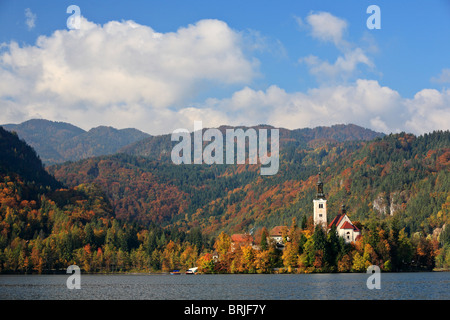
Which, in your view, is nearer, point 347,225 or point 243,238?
point 347,225

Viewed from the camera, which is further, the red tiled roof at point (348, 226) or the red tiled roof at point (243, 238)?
the red tiled roof at point (243, 238)

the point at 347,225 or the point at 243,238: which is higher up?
the point at 347,225

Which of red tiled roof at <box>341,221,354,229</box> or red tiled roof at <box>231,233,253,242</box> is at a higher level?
red tiled roof at <box>341,221,354,229</box>

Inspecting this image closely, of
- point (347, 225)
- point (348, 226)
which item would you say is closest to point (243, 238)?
point (347, 225)

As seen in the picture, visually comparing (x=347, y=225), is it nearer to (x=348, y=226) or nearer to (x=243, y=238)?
(x=348, y=226)

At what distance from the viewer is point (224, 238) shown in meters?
189

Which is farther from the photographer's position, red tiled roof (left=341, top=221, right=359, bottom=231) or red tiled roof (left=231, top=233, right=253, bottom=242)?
red tiled roof (left=231, top=233, right=253, bottom=242)

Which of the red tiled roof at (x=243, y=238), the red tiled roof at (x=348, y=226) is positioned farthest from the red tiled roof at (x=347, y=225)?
the red tiled roof at (x=243, y=238)

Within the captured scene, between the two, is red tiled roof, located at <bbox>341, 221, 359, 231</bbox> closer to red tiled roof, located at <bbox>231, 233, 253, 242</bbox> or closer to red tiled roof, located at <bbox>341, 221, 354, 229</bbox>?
red tiled roof, located at <bbox>341, 221, 354, 229</bbox>

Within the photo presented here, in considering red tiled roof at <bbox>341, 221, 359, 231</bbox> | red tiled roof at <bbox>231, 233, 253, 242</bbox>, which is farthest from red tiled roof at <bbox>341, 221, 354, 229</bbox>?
red tiled roof at <bbox>231, 233, 253, 242</bbox>

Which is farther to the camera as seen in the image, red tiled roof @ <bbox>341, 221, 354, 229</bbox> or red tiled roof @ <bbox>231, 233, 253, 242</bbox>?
red tiled roof @ <bbox>231, 233, 253, 242</bbox>

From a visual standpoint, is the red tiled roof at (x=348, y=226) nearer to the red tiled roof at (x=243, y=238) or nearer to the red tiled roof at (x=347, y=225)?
the red tiled roof at (x=347, y=225)
